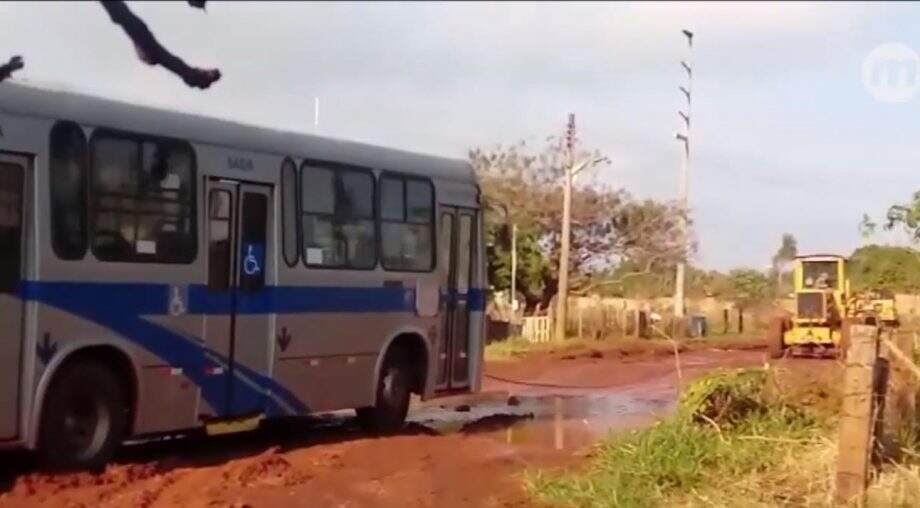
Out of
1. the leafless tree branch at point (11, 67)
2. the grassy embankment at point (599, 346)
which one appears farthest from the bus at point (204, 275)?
the grassy embankment at point (599, 346)

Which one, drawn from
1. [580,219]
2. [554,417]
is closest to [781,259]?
[580,219]

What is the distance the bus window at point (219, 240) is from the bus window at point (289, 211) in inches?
30.5

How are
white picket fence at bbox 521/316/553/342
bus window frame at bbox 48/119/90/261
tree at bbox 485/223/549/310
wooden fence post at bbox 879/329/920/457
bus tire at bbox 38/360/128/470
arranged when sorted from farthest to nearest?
tree at bbox 485/223/549/310 → white picket fence at bbox 521/316/553/342 → bus tire at bbox 38/360/128/470 → bus window frame at bbox 48/119/90/261 → wooden fence post at bbox 879/329/920/457

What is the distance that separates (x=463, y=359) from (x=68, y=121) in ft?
21.8

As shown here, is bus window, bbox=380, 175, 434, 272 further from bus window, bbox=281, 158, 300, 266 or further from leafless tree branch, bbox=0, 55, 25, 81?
leafless tree branch, bbox=0, 55, 25, 81

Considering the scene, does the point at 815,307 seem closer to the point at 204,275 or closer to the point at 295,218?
the point at 295,218

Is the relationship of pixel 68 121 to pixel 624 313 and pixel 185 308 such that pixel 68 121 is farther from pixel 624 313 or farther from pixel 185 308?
pixel 624 313

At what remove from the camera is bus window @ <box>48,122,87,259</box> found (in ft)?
35.5

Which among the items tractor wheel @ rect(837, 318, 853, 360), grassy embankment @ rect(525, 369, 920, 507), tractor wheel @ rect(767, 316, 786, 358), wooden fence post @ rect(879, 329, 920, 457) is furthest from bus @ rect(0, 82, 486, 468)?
tractor wheel @ rect(767, 316, 786, 358)

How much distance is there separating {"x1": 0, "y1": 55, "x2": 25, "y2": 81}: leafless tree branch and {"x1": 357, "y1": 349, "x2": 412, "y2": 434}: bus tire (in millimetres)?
11504

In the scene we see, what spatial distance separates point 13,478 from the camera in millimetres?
10805

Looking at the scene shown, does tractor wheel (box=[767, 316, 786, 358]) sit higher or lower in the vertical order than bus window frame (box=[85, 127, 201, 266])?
lower

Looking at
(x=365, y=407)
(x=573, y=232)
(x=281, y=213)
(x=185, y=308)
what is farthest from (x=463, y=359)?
(x=573, y=232)

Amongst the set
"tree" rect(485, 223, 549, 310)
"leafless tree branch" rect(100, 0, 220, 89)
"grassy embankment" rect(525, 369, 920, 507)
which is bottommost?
"grassy embankment" rect(525, 369, 920, 507)
